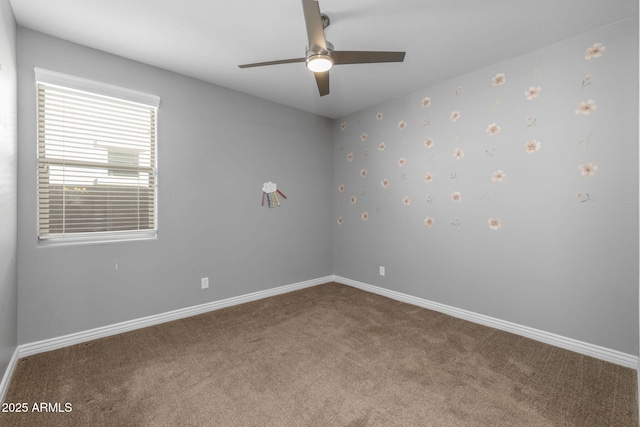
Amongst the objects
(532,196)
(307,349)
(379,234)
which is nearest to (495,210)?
(532,196)

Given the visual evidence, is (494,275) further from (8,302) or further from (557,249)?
(8,302)

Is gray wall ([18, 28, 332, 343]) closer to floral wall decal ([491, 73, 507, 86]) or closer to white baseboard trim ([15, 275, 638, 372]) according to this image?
white baseboard trim ([15, 275, 638, 372])

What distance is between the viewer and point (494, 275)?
2.68 metres

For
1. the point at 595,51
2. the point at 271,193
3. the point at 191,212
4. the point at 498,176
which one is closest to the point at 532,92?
the point at 595,51

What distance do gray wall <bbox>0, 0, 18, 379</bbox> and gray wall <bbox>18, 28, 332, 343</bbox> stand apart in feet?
0.44

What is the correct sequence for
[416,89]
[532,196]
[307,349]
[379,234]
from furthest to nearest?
[379,234] < [416,89] < [532,196] < [307,349]

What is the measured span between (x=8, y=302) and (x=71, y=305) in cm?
51

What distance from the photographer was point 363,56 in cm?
180

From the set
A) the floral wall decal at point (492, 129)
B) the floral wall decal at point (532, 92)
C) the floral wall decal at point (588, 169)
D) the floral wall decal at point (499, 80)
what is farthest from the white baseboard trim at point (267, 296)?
the floral wall decal at point (499, 80)

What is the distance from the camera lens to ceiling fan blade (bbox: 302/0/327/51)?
1444 millimetres

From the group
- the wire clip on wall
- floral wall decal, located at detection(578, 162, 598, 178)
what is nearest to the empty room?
floral wall decal, located at detection(578, 162, 598, 178)

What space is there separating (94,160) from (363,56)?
227cm

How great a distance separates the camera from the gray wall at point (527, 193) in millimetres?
2062

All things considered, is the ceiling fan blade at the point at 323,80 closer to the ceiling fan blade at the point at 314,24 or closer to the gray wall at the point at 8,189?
the ceiling fan blade at the point at 314,24
